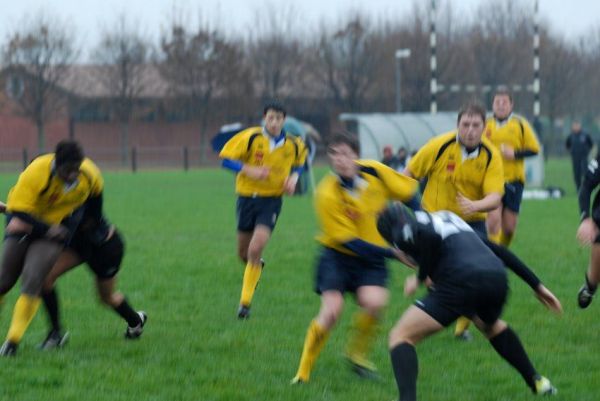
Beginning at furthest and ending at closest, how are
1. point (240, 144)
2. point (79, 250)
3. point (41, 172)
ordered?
point (240, 144), point (79, 250), point (41, 172)

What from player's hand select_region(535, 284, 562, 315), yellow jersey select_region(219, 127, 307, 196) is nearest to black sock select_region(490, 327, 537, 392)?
player's hand select_region(535, 284, 562, 315)

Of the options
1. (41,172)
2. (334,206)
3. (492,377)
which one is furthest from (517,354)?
(41,172)

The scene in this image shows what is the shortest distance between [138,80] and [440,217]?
52959 mm

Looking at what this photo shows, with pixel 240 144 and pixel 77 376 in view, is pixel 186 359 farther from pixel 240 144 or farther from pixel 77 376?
pixel 240 144

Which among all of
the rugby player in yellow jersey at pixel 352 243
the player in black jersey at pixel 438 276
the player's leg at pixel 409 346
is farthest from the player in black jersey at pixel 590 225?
the player's leg at pixel 409 346

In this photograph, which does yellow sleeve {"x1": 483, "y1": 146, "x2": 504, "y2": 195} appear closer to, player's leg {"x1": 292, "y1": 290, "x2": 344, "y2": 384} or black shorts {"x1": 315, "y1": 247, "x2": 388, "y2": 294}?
black shorts {"x1": 315, "y1": 247, "x2": 388, "y2": 294}

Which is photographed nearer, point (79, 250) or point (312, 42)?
point (79, 250)

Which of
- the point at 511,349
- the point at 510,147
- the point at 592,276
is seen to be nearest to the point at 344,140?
the point at 511,349

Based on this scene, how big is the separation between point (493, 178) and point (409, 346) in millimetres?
2757

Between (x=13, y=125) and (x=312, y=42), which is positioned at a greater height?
(x=312, y=42)

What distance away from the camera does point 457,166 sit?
840 centimetres

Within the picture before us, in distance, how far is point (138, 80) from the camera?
5784cm

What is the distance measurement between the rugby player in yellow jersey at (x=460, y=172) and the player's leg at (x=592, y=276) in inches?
36.8

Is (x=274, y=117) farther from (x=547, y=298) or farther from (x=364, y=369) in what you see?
(x=547, y=298)
